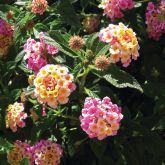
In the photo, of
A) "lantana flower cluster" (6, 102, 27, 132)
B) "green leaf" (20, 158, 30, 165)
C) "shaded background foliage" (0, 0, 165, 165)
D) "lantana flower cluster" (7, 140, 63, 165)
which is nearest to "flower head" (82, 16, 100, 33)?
"shaded background foliage" (0, 0, 165, 165)

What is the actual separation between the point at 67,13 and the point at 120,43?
0.54m

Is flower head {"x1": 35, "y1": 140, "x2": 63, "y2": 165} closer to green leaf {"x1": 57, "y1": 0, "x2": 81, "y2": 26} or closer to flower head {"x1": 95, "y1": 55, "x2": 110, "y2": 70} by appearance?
flower head {"x1": 95, "y1": 55, "x2": 110, "y2": 70}

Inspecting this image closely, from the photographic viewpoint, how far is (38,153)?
253 cm

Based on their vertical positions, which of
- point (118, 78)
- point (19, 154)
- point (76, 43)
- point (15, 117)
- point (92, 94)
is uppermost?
point (76, 43)

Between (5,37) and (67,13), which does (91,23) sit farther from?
(5,37)

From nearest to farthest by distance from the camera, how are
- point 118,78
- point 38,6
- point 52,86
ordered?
point 52,86 < point 118,78 < point 38,6

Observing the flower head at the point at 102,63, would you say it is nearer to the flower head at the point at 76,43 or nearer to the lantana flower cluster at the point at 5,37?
the flower head at the point at 76,43

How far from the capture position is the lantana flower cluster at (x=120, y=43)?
2395 millimetres

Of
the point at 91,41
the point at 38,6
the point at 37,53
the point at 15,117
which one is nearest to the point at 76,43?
the point at 91,41

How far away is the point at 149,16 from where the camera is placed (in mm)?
2881

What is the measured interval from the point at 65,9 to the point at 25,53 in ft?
1.15

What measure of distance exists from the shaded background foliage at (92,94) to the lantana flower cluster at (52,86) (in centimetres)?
19

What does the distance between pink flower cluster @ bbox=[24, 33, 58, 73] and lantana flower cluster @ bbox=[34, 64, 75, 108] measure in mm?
211

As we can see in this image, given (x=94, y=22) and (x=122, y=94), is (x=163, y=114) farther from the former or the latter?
(x=94, y=22)
